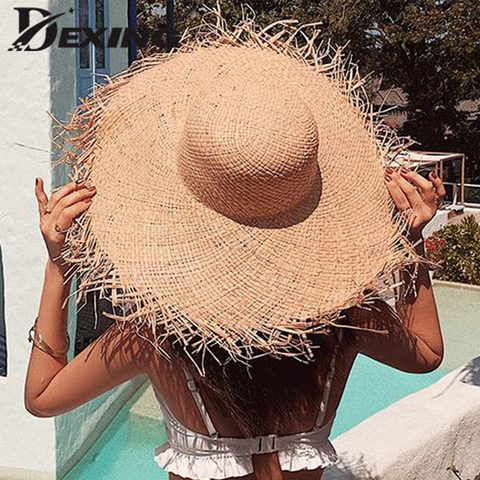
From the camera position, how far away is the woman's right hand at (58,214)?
5.60 ft

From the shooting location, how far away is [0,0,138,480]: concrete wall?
5.12 metres

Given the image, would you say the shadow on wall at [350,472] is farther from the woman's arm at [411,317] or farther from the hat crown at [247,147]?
the hat crown at [247,147]

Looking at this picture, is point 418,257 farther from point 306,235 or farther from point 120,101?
point 120,101

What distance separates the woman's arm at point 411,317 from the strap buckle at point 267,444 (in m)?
0.33

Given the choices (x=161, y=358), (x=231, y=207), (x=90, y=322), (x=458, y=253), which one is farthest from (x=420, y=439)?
(x=458, y=253)

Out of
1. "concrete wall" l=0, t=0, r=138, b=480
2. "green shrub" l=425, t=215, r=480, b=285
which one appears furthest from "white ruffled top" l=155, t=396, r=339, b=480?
"green shrub" l=425, t=215, r=480, b=285

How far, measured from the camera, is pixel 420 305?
201 cm

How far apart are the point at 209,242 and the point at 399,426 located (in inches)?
69.7

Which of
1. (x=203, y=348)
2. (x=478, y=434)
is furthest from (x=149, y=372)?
(x=478, y=434)

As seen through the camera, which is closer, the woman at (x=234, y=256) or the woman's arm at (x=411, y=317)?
the woman at (x=234, y=256)

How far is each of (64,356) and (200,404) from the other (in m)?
0.35

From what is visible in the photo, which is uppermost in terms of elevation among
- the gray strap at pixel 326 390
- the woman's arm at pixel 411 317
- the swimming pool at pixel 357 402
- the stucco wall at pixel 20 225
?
the woman's arm at pixel 411 317

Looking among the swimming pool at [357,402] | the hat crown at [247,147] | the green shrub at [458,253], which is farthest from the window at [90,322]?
the hat crown at [247,147]

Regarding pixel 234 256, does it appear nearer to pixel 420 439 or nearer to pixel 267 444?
pixel 267 444
